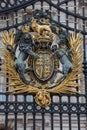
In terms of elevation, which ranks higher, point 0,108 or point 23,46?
point 23,46

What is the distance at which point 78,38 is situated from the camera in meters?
10.1

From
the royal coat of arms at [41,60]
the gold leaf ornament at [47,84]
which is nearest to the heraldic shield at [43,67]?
the royal coat of arms at [41,60]

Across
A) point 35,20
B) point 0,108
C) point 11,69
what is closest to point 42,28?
point 35,20

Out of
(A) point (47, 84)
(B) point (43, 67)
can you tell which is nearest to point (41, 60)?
(B) point (43, 67)

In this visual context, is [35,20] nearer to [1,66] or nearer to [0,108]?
[1,66]

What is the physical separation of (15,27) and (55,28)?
2.42ft

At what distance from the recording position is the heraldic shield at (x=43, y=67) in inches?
385

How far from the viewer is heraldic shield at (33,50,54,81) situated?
9.77m

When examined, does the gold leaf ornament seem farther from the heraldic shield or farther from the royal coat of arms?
the heraldic shield

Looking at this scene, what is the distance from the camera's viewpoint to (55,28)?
10062mm

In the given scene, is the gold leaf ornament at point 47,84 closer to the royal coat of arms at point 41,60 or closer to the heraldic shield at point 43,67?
the royal coat of arms at point 41,60

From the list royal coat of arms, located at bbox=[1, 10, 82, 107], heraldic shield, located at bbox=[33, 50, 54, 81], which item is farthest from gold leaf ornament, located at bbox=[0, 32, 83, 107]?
heraldic shield, located at bbox=[33, 50, 54, 81]

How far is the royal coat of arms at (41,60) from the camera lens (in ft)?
31.9

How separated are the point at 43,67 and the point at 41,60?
0.43ft
